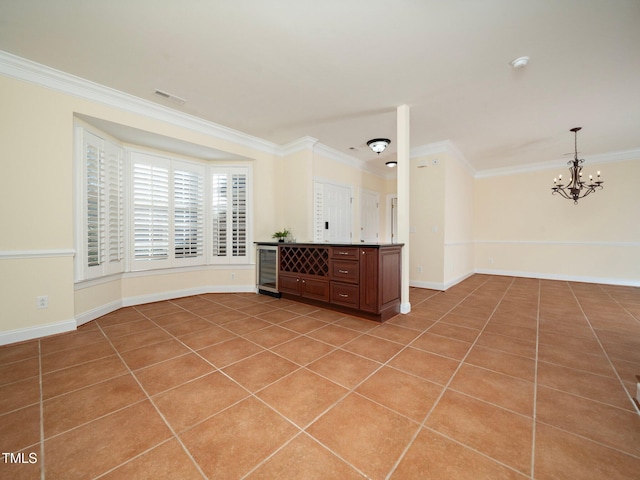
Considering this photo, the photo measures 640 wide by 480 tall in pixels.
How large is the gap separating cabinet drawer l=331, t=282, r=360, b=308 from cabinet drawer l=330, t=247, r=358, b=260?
365mm

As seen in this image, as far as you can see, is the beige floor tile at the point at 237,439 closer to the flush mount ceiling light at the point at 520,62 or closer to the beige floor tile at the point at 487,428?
the beige floor tile at the point at 487,428

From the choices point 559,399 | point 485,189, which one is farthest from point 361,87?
point 485,189

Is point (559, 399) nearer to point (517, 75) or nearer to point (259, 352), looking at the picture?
point (259, 352)

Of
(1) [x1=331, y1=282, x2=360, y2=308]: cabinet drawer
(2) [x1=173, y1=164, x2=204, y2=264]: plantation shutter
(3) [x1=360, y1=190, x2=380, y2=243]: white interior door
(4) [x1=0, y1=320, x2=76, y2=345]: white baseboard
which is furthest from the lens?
(3) [x1=360, y1=190, x2=380, y2=243]: white interior door

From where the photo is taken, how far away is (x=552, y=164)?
5914mm

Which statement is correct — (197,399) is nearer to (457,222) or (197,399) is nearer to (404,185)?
(404,185)

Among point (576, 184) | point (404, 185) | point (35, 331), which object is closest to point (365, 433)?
point (404, 185)

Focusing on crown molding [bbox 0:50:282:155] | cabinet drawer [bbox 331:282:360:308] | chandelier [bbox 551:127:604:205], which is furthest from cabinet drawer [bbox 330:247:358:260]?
chandelier [bbox 551:127:604:205]

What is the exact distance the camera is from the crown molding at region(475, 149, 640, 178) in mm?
5245

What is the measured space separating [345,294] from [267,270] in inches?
70.0

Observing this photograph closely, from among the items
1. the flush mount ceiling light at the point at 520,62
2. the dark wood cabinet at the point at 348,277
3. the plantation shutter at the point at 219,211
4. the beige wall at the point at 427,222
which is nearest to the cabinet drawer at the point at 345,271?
the dark wood cabinet at the point at 348,277

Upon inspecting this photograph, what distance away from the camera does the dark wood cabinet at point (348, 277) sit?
3059 mm

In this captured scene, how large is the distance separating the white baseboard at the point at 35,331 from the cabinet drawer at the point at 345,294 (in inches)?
120

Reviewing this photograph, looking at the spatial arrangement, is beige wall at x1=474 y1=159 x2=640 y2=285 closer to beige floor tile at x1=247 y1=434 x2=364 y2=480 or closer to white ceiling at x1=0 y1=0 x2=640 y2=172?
white ceiling at x1=0 y1=0 x2=640 y2=172
